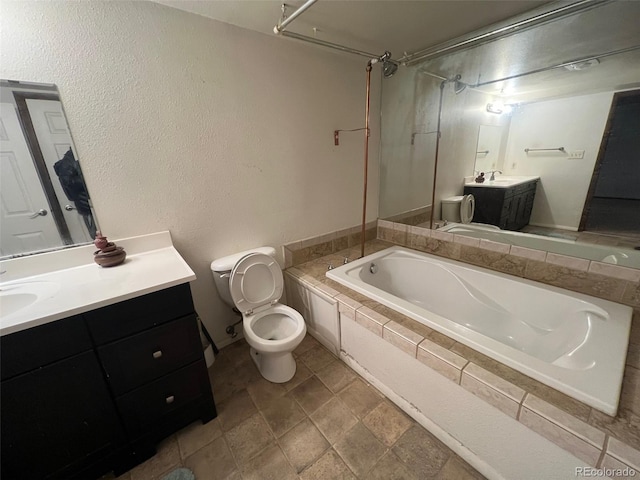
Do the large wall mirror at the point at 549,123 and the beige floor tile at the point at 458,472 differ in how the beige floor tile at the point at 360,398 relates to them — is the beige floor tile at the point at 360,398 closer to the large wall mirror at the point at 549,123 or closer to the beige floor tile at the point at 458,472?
the beige floor tile at the point at 458,472

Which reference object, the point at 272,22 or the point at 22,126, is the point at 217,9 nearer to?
the point at 272,22

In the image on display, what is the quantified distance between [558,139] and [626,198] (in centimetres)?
49

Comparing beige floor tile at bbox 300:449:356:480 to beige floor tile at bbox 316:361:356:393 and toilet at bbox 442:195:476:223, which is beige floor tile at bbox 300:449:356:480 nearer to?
beige floor tile at bbox 316:361:356:393

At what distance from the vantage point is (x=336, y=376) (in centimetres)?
166

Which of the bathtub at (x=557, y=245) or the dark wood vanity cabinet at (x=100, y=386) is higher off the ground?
the bathtub at (x=557, y=245)

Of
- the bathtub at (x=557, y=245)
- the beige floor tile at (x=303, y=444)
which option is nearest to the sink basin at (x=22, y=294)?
the beige floor tile at (x=303, y=444)

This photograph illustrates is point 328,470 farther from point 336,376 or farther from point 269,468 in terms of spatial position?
point 336,376

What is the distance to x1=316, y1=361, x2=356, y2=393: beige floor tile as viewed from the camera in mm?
1590

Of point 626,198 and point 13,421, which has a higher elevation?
point 626,198

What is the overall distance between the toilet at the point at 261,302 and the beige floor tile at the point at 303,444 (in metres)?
0.34

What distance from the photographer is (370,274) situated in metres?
2.13

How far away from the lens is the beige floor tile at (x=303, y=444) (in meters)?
1.19

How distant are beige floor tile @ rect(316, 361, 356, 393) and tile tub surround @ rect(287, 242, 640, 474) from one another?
0.46 metres

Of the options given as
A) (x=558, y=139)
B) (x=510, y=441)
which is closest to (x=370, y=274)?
(x=510, y=441)
